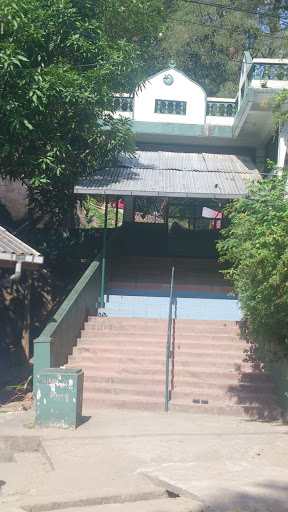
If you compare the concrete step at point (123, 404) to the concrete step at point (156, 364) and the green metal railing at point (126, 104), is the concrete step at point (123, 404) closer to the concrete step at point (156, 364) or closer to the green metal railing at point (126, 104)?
the concrete step at point (156, 364)

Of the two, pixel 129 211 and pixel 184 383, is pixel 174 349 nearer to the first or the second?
pixel 184 383

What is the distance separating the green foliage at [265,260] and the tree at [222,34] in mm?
15232

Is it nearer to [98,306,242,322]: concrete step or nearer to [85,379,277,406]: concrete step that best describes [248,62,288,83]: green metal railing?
[98,306,242,322]: concrete step

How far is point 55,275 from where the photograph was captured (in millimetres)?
16562

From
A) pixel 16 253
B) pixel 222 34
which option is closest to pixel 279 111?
pixel 16 253

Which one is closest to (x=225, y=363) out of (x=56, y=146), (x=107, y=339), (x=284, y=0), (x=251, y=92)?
(x=107, y=339)

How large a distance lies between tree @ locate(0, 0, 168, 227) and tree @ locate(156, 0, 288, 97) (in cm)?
976

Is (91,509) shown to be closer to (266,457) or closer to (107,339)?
(266,457)

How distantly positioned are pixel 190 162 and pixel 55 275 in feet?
16.8

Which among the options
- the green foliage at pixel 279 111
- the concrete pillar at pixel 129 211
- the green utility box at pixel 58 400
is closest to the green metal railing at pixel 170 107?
the concrete pillar at pixel 129 211

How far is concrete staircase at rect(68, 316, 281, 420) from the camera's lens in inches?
396

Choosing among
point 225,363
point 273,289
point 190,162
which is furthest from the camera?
point 190,162

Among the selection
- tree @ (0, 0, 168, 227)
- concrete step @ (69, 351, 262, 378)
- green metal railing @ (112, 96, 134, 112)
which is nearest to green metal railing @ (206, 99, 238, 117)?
green metal railing @ (112, 96, 134, 112)

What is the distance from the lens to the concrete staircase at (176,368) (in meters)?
10.1
